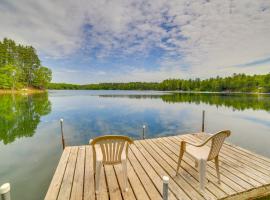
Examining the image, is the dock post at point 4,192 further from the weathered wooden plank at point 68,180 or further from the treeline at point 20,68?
the treeline at point 20,68

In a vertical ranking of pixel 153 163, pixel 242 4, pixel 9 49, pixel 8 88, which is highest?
pixel 9 49

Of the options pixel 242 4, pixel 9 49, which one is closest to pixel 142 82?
pixel 9 49

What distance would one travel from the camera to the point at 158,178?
2590 millimetres

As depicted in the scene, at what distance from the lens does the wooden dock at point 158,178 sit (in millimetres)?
2160

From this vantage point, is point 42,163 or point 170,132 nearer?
point 42,163

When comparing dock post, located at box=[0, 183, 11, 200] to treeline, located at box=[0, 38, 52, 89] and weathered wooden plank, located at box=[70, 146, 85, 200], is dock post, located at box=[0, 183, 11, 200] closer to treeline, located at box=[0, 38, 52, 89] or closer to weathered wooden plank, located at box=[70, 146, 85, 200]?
weathered wooden plank, located at box=[70, 146, 85, 200]

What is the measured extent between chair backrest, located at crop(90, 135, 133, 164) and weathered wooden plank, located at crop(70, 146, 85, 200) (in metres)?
0.61

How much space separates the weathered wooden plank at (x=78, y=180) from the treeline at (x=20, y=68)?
4113cm

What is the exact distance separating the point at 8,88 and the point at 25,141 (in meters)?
40.7

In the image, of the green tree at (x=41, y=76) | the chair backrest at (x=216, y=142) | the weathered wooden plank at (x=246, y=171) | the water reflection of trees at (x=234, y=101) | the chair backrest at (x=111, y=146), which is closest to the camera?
the chair backrest at (x=111, y=146)

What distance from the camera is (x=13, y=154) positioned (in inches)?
209

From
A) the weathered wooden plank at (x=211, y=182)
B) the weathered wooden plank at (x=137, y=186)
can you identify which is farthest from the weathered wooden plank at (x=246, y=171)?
the weathered wooden plank at (x=137, y=186)

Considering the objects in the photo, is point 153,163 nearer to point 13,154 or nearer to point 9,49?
point 13,154

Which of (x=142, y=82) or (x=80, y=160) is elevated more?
(x=142, y=82)
